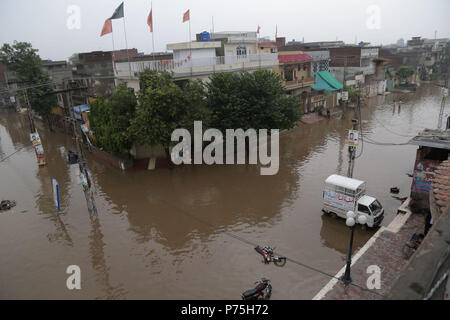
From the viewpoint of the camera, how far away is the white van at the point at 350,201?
44.2 feet

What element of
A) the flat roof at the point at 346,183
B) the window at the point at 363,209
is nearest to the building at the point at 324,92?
the flat roof at the point at 346,183

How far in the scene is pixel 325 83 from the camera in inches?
1598

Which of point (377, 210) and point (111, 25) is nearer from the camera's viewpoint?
point (377, 210)

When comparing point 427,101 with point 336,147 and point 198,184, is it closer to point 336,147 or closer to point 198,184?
point 336,147

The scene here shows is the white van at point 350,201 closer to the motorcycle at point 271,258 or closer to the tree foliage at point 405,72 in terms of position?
the motorcycle at point 271,258

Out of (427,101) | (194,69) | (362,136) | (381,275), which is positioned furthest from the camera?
(427,101)

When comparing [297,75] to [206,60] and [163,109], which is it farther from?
[163,109]

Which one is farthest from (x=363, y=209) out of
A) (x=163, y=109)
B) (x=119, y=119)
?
(x=119, y=119)

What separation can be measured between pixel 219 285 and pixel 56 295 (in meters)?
5.88

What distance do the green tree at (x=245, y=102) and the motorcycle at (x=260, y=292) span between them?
13527mm
